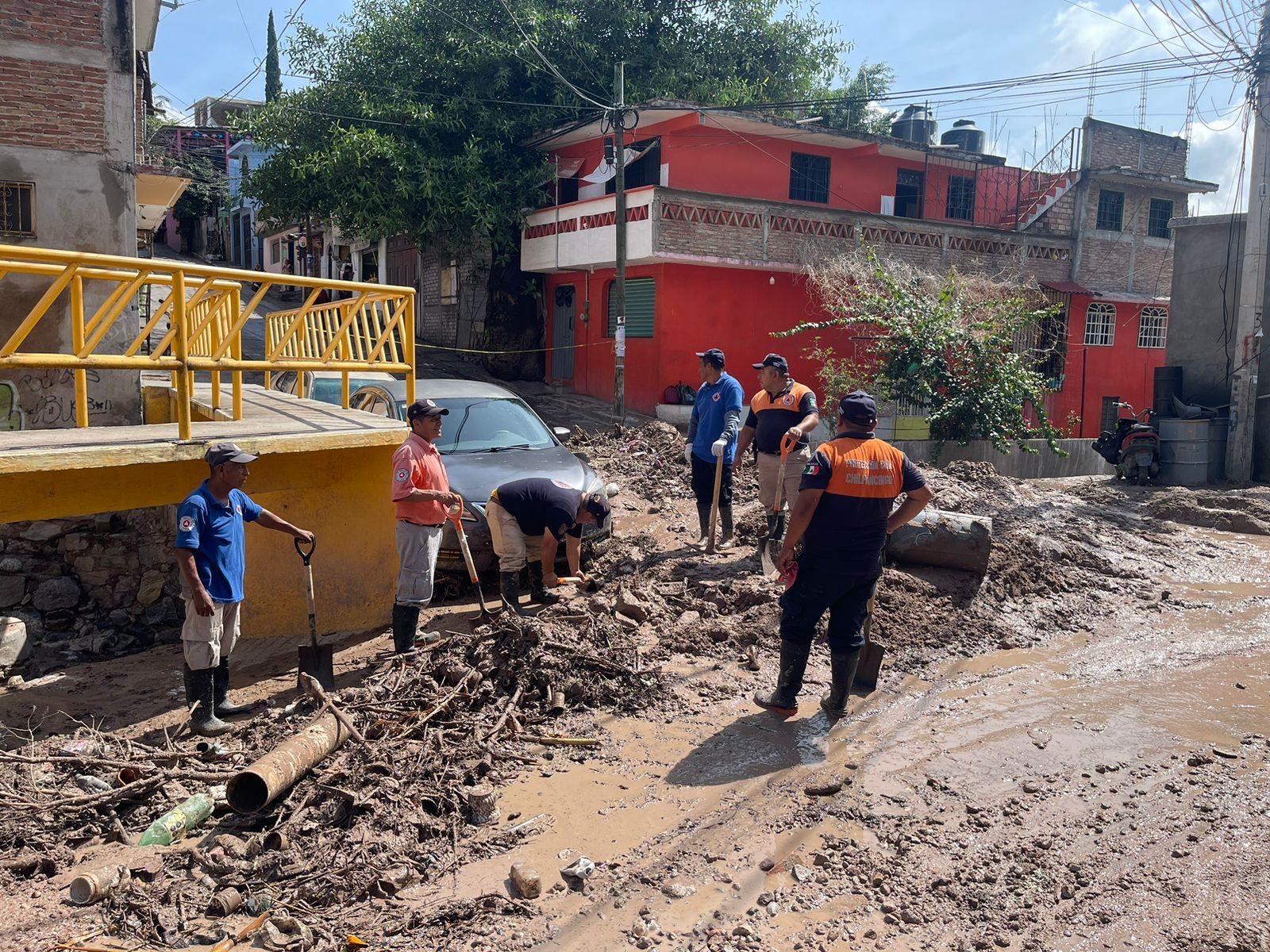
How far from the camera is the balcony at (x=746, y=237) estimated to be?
1789cm

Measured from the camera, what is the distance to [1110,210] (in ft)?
78.9

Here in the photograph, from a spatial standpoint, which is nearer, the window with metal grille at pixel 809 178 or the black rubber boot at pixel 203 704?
the black rubber boot at pixel 203 704

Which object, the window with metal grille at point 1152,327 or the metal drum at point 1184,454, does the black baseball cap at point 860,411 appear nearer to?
the metal drum at point 1184,454

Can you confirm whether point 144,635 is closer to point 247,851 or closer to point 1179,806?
point 247,851

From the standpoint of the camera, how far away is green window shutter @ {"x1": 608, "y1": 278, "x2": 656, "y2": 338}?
18.9 meters

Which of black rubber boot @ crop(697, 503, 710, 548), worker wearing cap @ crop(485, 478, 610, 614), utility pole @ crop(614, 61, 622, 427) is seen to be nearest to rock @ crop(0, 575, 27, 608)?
worker wearing cap @ crop(485, 478, 610, 614)

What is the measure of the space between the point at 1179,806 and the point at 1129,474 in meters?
11.1

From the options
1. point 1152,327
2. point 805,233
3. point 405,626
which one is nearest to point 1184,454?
point 805,233

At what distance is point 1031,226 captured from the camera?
76.6 ft

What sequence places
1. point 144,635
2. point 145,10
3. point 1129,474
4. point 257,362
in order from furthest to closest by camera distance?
1. point 145,10
2. point 1129,474
3. point 144,635
4. point 257,362

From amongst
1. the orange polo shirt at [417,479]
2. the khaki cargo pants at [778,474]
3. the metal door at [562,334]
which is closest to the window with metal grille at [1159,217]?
the metal door at [562,334]

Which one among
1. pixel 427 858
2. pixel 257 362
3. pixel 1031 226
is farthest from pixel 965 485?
pixel 1031 226

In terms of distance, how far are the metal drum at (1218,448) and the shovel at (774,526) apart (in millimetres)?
10139

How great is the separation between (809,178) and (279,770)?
64.9 ft
